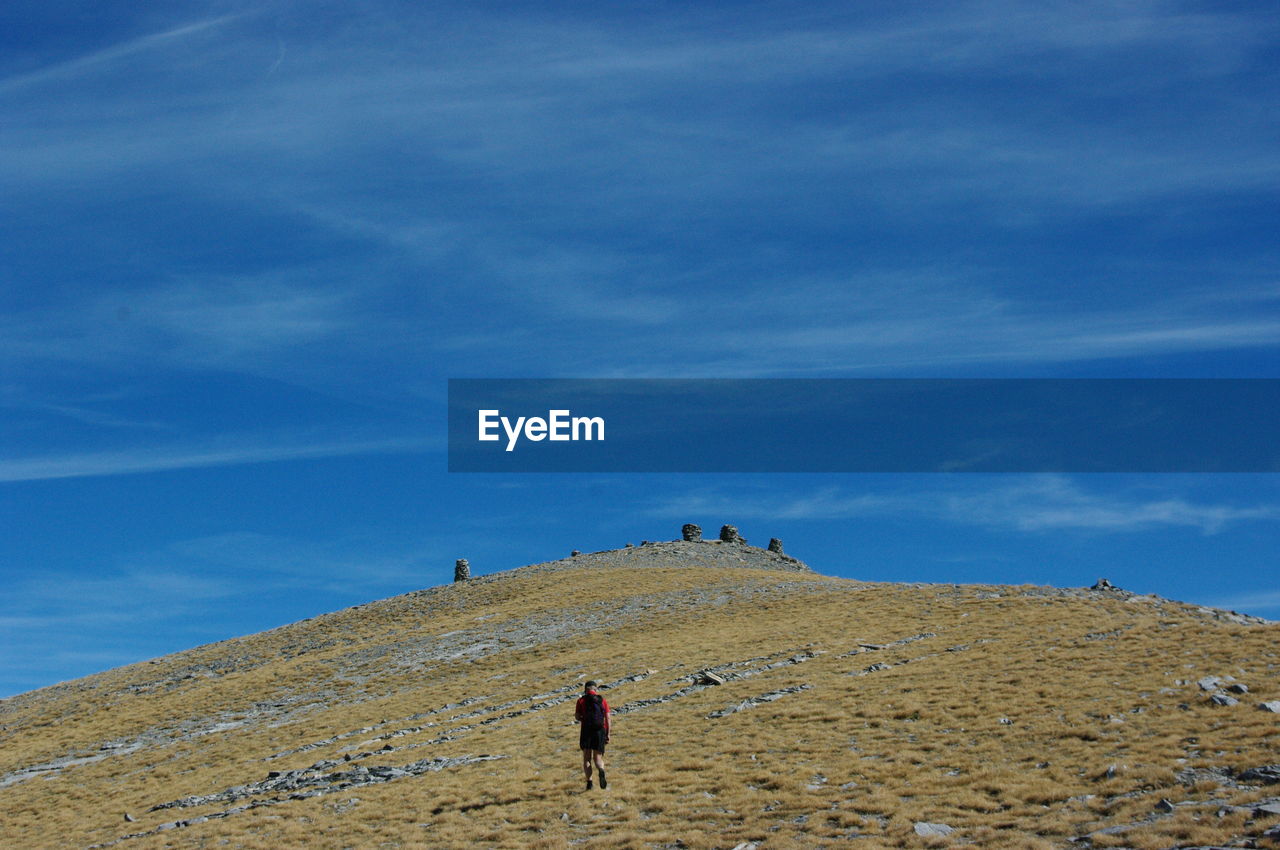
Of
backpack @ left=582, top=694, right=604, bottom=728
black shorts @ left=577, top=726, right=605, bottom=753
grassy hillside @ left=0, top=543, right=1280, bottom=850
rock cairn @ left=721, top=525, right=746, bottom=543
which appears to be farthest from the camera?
rock cairn @ left=721, top=525, right=746, bottom=543

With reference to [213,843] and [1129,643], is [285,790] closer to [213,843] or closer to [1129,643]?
[213,843]

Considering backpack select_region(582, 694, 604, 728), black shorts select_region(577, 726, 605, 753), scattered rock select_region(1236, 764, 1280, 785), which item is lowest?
scattered rock select_region(1236, 764, 1280, 785)

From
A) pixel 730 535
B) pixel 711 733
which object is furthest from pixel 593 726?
pixel 730 535

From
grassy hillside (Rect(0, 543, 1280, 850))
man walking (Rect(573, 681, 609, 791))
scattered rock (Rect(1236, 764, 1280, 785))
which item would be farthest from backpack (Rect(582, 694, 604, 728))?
scattered rock (Rect(1236, 764, 1280, 785))

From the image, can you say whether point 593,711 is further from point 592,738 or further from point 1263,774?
point 1263,774

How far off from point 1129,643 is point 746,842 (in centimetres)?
2012

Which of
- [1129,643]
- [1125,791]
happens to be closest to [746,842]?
[1125,791]

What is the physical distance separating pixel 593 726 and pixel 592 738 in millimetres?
341

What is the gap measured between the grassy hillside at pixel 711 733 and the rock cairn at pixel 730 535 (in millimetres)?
26607

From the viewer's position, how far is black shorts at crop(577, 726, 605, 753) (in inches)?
875

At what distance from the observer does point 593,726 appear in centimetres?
2216

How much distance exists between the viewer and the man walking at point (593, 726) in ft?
72.4

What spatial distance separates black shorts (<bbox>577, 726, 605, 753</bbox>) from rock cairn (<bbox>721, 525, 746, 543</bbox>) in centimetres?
6020

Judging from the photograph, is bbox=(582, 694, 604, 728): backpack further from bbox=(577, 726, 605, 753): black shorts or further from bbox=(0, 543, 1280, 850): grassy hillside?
bbox=(0, 543, 1280, 850): grassy hillside
